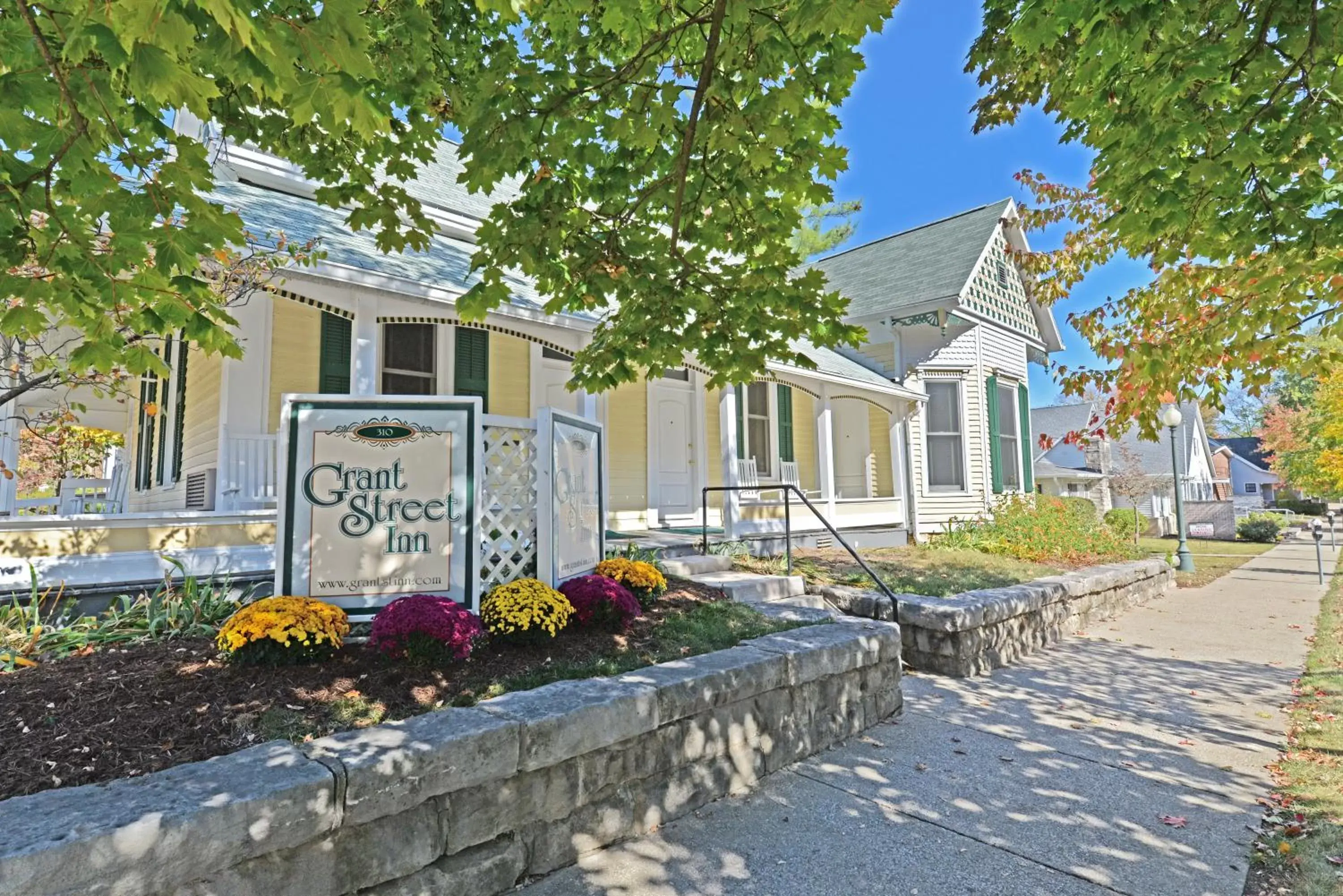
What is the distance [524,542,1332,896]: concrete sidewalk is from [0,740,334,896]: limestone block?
1.04 m

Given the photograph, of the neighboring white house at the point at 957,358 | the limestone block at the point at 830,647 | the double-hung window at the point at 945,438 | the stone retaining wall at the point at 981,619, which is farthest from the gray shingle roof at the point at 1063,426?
the limestone block at the point at 830,647

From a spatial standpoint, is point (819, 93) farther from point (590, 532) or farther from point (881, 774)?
point (881, 774)

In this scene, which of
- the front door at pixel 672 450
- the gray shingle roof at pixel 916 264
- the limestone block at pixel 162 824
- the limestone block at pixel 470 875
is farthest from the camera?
the gray shingle roof at pixel 916 264

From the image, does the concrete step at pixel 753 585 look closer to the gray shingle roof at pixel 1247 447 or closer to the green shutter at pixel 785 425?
the green shutter at pixel 785 425

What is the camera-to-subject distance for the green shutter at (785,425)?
12094 mm

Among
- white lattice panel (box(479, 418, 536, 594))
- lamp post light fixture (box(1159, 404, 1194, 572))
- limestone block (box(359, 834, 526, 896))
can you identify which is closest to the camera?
limestone block (box(359, 834, 526, 896))

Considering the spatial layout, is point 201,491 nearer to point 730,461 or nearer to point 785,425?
point 730,461

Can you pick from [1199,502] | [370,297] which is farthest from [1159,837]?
[1199,502]

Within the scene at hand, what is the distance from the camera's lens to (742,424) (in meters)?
11.2

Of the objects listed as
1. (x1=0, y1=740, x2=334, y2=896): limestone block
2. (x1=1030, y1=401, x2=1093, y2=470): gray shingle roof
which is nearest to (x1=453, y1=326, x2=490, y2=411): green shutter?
(x1=0, y1=740, x2=334, y2=896): limestone block

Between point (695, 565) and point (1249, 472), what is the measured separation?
63.2 metres

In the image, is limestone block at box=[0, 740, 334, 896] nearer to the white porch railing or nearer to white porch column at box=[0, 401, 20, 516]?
the white porch railing

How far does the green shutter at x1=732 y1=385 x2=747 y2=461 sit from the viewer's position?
1098cm

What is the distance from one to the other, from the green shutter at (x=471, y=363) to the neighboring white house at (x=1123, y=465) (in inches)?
832
